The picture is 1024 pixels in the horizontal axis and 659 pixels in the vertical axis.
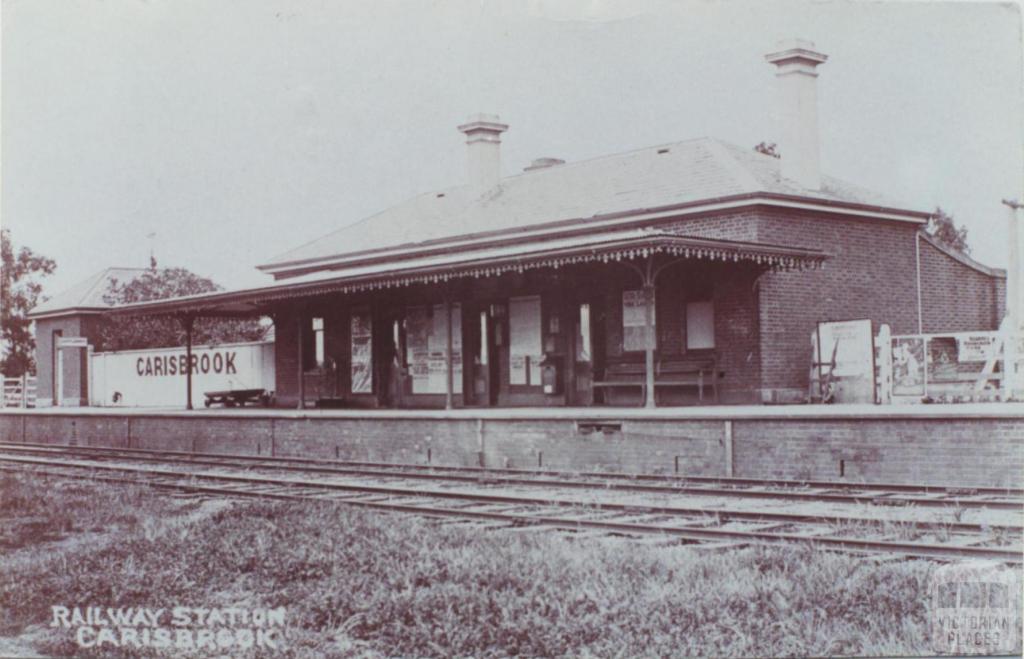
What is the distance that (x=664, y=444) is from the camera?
563 inches

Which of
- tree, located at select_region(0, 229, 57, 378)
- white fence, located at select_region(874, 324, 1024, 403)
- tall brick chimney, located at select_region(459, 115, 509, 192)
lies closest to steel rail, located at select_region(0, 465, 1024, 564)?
tree, located at select_region(0, 229, 57, 378)

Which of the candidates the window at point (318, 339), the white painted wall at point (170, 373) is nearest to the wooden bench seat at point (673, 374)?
the window at point (318, 339)

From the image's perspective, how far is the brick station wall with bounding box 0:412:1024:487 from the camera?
11.7 m

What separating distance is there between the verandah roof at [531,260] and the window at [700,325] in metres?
1.58

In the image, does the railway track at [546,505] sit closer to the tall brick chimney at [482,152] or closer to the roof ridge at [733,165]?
the roof ridge at [733,165]

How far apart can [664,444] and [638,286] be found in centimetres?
630

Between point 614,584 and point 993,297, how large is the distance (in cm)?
1834

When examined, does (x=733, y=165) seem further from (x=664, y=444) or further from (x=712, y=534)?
(x=712, y=534)

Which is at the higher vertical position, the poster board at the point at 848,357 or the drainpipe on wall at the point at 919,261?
the drainpipe on wall at the point at 919,261

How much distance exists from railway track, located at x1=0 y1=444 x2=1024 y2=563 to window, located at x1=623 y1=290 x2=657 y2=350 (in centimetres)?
584

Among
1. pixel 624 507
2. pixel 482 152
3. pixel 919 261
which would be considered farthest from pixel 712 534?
pixel 482 152

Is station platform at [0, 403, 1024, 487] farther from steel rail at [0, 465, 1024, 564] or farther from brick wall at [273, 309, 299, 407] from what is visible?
brick wall at [273, 309, 299, 407]

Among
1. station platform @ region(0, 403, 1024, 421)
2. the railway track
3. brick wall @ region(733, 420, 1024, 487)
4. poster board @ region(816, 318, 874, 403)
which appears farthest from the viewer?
poster board @ region(816, 318, 874, 403)

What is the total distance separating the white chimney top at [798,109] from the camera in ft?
66.7
